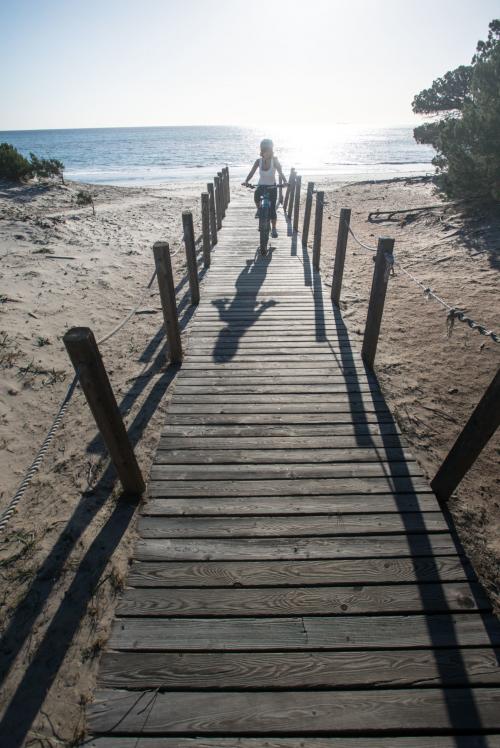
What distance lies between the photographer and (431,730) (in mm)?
1738

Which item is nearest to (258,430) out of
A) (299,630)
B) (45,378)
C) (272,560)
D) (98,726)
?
(272,560)

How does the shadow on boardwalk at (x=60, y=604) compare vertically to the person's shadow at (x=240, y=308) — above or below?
below

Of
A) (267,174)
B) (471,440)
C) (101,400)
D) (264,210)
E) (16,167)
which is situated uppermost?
(16,167)

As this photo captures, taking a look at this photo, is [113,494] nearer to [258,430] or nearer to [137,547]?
[137,547]

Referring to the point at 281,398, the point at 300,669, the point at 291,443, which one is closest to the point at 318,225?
the point at 281,398

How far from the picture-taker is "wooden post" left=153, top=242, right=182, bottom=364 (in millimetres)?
3953

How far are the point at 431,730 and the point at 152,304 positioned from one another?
670 cm

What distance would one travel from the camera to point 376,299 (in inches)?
162

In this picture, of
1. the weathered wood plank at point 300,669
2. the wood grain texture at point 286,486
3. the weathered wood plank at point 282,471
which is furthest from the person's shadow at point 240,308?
the weathered wood plank at point 300,669

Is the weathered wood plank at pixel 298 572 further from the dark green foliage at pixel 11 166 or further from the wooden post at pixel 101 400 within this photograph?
the dark green foliage at pixel 11 166

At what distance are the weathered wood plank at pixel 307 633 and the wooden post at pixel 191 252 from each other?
185 inches

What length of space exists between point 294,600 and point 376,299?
10.5ft

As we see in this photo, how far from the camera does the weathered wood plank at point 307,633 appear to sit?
6.64ft

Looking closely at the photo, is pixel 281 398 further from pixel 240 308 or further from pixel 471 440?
pixel 240 308
